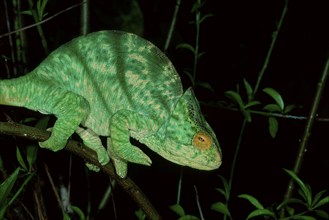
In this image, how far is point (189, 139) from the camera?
1.44 meters

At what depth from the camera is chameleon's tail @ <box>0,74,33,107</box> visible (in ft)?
4.53

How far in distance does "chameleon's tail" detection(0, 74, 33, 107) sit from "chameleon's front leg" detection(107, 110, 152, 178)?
0.33 metres

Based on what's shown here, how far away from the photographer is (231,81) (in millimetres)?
→ 5078

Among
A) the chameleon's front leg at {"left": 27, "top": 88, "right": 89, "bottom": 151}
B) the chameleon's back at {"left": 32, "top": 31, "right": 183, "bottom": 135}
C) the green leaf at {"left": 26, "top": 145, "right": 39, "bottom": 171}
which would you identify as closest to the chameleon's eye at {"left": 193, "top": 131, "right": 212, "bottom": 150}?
the chameleon's back at {"left": 32, "top": 31, "right": 183, "bottom": 135}

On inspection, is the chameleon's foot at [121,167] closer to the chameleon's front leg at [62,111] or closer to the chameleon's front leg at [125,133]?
the chameleon's front leg at [125,133]

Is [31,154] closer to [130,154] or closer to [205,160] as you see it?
[130,154]

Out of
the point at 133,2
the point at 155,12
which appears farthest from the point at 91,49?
the point at 155,12

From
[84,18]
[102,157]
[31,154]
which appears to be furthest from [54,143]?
[84,18]

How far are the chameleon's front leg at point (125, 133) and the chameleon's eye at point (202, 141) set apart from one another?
173 millimetres

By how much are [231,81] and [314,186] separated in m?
1.68

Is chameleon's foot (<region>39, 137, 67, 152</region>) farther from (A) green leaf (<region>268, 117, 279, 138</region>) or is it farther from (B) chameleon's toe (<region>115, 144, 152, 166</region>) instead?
(A) green leaf (<region>268, 117, 279, 138</region>)

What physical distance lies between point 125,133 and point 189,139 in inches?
9.1

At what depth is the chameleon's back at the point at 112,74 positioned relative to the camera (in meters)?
1.44

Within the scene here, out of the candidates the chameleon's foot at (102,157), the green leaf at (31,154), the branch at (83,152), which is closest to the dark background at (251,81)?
the green leaf at (31,154)
